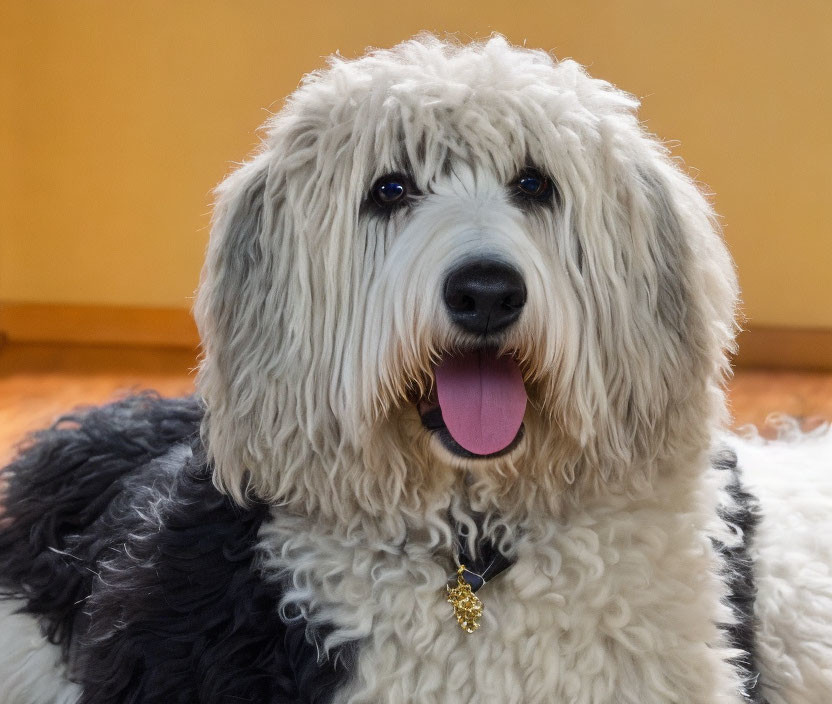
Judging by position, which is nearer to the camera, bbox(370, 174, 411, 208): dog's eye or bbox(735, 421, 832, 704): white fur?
bbox(370, 174, 411, 208): dog's eye

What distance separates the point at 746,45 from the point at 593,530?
2.66 m

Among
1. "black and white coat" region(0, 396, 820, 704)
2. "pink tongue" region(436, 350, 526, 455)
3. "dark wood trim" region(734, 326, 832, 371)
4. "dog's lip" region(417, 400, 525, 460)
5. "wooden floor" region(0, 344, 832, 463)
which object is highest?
"pink tongue" region(436, 350, 526, 455)

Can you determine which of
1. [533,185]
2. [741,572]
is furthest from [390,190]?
[741,572]

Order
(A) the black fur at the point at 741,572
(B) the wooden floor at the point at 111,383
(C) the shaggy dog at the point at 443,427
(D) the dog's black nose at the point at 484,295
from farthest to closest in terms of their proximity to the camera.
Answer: (B) the wooden floor at the point at 111,383 < (A) the black fur at the point at 741,572 < (C) the shaggy dog at the point at 443,427 < (D) the dog's black nose at the point at 484,295

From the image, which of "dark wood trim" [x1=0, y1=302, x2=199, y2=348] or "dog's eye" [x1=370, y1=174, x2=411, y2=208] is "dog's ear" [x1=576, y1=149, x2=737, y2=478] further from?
"dark wood trim" [x1=0, y1=302, x2=199, y2=348]

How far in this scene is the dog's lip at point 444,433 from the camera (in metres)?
1.17

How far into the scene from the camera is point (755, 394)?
11.0 ft

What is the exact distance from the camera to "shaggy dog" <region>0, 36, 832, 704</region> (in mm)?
1181

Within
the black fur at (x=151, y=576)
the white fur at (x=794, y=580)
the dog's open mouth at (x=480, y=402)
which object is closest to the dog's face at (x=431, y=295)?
the dog's open mouth at (x=480, y=402)

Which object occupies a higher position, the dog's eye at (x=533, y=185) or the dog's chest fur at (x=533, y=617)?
the dog's eye at (x=533, y=185)

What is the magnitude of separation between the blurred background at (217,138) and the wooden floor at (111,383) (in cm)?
1

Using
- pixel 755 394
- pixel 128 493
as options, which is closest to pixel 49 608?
pixel 128 493

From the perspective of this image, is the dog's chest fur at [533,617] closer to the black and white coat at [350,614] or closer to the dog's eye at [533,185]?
the black and white coat at [350,614]

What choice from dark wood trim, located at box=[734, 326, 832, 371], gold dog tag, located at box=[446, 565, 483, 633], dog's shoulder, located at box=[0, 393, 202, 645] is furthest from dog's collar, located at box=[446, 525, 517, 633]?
dark wood trim, located at box=[734, 326, 832, 371]
